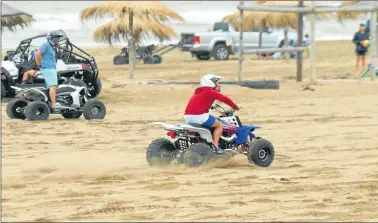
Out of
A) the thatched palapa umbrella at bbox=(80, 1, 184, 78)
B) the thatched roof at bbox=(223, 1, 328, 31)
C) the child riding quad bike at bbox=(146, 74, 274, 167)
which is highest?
the thatched palapa umbrella at bbox=(80, 1, 184, 78)

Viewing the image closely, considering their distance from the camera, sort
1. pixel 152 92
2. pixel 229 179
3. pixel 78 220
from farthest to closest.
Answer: pixel 152 92, pixel 229 179, pixel 78 220

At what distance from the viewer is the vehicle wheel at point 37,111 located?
1691 cm

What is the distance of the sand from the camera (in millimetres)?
9195

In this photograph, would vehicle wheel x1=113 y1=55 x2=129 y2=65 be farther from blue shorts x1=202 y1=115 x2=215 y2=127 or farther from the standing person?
blue shorts x1=202 y1=115 x2=215 y2=127

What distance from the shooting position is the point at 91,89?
65.8 ft

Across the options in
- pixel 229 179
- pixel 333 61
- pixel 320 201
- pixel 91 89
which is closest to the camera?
pixel 320 201

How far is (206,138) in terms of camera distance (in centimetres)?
1192

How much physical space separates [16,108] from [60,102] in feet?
2.33

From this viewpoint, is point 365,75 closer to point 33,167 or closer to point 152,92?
point 152,92

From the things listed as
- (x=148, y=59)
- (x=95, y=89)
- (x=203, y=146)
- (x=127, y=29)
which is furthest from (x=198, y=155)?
(x=148, y=59)

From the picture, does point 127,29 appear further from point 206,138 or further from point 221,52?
point 206,138

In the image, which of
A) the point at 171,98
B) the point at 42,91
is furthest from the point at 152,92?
the point at 42,91

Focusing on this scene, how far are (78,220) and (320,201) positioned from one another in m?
2.30

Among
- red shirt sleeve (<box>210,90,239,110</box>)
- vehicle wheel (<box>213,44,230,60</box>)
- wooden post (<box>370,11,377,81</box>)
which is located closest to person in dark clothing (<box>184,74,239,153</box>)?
red shirt sleeve (<box>210,90,239,110</box>)
